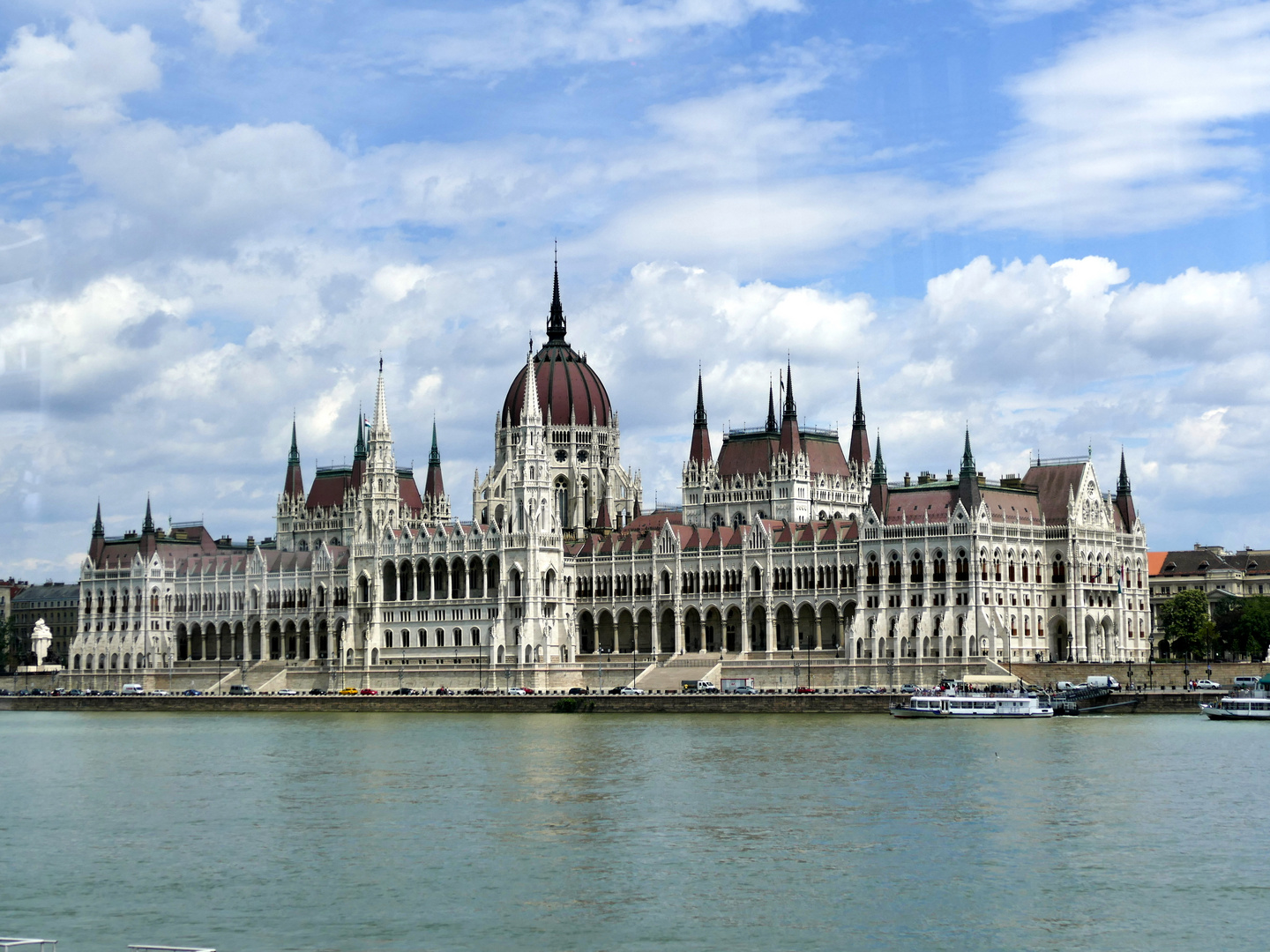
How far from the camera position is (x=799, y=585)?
138375mm

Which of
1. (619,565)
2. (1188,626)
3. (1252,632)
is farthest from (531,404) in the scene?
(1252,632)

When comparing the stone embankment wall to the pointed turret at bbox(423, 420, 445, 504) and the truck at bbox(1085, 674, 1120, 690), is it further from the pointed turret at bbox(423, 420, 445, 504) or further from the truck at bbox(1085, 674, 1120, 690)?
the pointed turret at bbox(423, 420, 445, 504)

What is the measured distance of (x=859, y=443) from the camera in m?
160

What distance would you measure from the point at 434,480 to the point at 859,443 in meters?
44.7

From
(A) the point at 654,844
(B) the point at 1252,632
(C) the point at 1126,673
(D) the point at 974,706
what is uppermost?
(B) the point at 1252,632

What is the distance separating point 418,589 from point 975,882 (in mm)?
107223

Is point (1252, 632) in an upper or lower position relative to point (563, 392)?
lower

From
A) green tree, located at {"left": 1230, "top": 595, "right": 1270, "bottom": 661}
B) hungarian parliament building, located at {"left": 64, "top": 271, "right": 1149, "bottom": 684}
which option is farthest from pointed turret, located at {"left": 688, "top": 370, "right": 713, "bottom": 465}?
green tree, located at {"left": 1230, "top": 595, "right": 1270, "bottom": 661}

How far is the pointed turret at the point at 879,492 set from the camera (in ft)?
445

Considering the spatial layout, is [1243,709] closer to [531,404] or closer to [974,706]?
[974,706]

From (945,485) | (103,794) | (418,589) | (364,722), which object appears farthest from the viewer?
(418,589)

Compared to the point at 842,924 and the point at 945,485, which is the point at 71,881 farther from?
the point at 945,485


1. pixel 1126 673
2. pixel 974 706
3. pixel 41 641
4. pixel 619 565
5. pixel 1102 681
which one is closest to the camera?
pixel 974 706

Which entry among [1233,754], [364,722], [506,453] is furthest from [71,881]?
[506,453]
